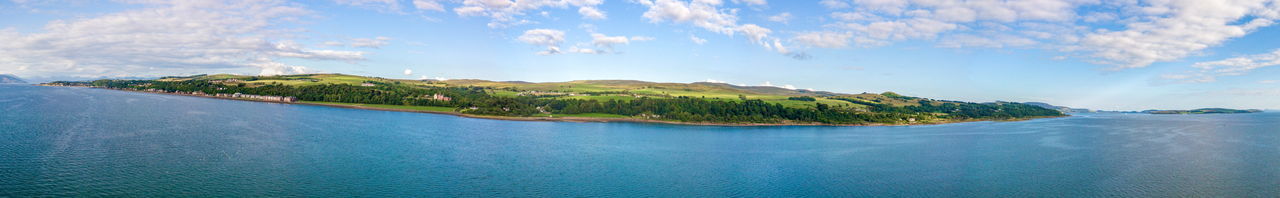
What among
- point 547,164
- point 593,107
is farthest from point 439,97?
point 547,164

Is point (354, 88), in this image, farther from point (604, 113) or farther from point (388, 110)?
point (604, 113)

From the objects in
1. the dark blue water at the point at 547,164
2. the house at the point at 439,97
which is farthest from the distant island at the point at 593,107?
the dark blue water at the point at 547,164

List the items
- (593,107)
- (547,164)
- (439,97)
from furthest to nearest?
1. (439,97)
2. (593,107)
3. (547,164)

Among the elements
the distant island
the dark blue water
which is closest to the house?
the distant island

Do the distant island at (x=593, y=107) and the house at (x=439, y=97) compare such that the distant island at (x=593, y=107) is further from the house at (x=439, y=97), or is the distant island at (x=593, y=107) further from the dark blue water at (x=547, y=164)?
the dark blue water at (x=547, y=164)

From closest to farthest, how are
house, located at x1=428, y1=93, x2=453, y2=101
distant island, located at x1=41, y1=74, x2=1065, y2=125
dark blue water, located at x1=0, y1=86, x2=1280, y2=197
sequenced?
dark blue water, located at x1=0, y1=86, x2=1280, y2=197 → distant island, located at x1=41, y1=74, x2=1065, y2=125 → house, located at x1=428, y1=93, x2=453, y2=101

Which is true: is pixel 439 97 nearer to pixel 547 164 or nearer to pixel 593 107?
pixel 593 107

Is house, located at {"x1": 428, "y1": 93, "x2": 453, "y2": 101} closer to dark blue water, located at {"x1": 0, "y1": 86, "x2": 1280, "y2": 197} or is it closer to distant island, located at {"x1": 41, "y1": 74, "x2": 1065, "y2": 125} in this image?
distant island, located at {"x1": 41, "y1": 74, "x2": 1065, "y2": 125}

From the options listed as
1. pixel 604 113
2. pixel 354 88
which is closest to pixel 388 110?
pixel 354 88
